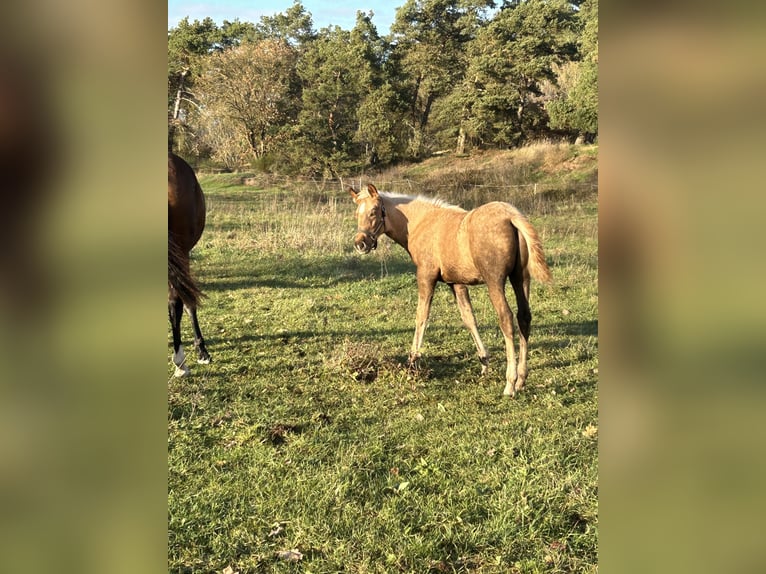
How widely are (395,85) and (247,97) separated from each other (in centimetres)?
850

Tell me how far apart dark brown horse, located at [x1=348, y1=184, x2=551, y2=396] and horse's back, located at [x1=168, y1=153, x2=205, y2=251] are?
172 centimetres

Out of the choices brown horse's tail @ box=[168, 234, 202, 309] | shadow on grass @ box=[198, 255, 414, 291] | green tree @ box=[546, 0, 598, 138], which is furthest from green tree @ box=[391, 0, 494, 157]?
brown horse's tail @ box=[168, 234, 202, 309]

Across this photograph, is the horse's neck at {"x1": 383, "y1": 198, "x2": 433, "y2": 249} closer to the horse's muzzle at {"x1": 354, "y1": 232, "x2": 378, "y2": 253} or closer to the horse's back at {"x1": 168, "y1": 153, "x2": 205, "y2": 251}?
the horse's muzzle at {"x1": 354, "y1": 232, "x2": 378, "y2": 253}

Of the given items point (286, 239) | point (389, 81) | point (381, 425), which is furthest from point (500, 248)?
point (389, 81)

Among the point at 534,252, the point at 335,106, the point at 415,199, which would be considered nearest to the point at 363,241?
the point at 415,199

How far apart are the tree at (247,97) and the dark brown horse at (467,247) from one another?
16.0 metres

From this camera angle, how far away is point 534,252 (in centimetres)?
392

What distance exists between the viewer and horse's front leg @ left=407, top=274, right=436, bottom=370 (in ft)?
16.4
